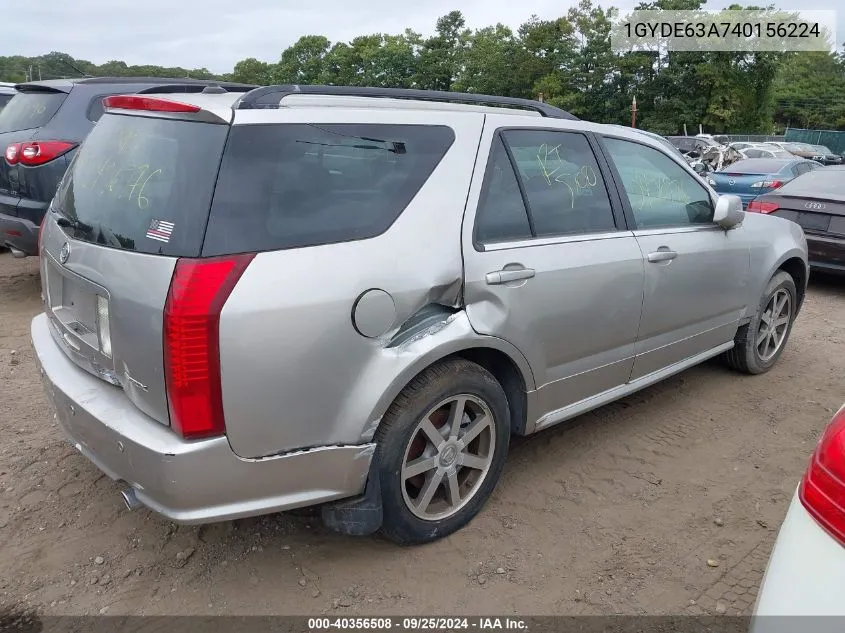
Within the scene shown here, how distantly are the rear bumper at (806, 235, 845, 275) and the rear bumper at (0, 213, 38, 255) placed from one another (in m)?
7.73

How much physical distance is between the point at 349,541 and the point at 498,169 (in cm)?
173

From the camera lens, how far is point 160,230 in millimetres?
2207

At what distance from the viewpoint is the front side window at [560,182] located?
306cm

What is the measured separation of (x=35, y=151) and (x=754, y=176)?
11406mm

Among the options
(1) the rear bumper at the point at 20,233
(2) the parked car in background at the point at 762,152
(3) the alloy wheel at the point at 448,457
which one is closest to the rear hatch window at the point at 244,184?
(3) the alloy wheel at the point at 448,457

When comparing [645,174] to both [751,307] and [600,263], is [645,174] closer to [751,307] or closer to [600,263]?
[600,263]

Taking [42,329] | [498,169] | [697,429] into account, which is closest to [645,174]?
[498,169]

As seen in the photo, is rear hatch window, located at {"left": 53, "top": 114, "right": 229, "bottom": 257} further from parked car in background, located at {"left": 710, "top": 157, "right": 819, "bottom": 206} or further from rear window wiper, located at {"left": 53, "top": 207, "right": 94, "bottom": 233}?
parked car in background, located at {"left": 710, "top": 157, "right": 819, "bottom": 206}

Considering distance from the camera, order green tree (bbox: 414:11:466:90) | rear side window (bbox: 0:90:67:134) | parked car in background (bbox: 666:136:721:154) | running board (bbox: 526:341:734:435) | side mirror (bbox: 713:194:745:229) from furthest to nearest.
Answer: green tree (bbox: 414:11:466:90) → parked car in background (bbox: 666:136:721:154) → rear side window (bbox: 0:90:67:134) → side mirror (bbox: 713:194:745:229) → running board (bbox: 526:341:734:435)

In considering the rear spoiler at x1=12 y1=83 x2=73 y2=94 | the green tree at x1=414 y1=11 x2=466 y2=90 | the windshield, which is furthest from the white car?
the green tree at x1=414 y1=11 x2=466 y2=90

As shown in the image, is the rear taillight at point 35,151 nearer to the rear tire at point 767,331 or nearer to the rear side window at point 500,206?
the rear side window at point 500,206

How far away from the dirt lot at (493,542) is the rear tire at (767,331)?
80cm

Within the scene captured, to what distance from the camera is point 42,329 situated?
305cm

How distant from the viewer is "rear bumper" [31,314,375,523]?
2143 millimetres
